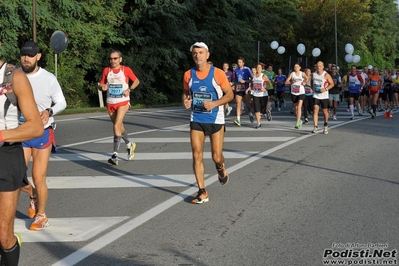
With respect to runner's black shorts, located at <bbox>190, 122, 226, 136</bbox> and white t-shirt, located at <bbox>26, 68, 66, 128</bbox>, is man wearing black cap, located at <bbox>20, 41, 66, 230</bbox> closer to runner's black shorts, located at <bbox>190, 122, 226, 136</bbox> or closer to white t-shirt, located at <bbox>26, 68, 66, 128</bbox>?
white t-shirt, located at <bbox>26, 68, 66, 128</bbox>

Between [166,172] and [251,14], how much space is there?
3482 centimetres

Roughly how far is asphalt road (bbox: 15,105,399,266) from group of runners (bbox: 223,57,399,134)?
3.25 metres

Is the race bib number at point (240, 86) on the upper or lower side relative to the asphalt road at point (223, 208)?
upper

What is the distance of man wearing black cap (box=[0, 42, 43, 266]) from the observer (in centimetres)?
432

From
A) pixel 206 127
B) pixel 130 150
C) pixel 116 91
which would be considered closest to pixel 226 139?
pixel 130 150

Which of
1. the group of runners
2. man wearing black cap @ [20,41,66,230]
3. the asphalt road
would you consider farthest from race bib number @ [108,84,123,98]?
the group of runners

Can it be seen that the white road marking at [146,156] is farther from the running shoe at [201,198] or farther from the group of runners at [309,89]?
the group of runners at [309,89]

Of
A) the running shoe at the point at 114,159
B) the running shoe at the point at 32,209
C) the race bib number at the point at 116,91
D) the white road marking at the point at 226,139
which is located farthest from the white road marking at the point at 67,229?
the white road marking at the point at 226,139

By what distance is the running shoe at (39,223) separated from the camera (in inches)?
266

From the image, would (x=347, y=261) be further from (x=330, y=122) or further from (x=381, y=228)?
(x=330, y=122)

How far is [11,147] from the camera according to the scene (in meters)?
4.45

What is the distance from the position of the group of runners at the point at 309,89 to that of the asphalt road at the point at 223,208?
10.7 ft

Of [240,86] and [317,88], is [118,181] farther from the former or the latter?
[240,86]

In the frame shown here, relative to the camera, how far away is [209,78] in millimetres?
8328
